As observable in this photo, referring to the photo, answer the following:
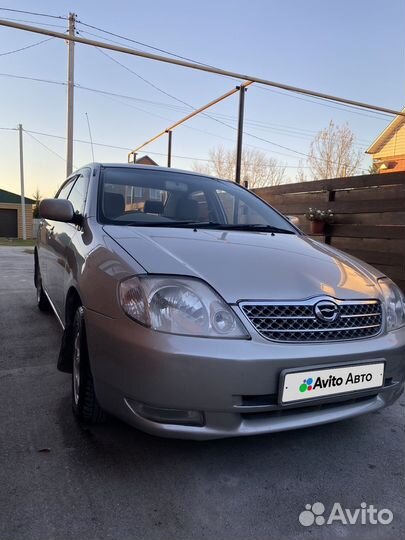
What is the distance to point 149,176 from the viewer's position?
2.80 metres

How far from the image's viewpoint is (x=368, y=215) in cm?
551

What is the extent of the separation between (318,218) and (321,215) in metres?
0.06

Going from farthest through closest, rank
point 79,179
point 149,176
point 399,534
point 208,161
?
point 208,161
point 79,179
point 149,176
point 399,534

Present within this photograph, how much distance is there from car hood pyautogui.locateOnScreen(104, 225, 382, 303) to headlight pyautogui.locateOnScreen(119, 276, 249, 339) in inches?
1.8

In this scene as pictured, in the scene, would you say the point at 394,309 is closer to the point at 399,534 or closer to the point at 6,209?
the point at 399,534

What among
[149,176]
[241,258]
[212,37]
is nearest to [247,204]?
[149,176]

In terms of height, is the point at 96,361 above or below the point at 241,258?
below

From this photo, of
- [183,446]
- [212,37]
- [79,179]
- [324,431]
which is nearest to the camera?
[183,446]

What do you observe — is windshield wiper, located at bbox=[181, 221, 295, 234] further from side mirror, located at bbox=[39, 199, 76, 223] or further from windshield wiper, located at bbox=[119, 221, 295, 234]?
side mirror, located at bbox=[39, 199, 76, 223]

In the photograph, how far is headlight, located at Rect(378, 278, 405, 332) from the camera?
1830 mm

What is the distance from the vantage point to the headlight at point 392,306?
1.83 meters

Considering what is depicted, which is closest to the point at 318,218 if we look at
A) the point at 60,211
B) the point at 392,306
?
the point at 392,306

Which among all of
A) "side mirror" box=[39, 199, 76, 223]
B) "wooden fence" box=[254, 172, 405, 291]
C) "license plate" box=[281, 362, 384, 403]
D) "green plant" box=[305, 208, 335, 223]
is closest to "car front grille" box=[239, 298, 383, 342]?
"license plate" box=[281, 362, 384, 403]

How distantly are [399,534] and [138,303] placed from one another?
4.09 ft
